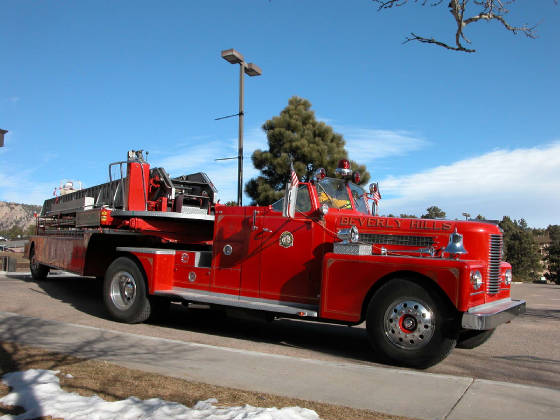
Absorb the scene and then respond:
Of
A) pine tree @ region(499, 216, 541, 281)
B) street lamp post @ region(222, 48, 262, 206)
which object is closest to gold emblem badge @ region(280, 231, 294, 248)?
street lamp post @ region(222, 48, 262, 206)

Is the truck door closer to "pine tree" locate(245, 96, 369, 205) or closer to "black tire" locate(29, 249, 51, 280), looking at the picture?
"black tire" locate(29, 249, 51, 280)

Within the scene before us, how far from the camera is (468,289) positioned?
5.20 metres

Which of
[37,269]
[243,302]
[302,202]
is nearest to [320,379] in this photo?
[243,302]

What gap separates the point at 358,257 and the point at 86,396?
3230 mm

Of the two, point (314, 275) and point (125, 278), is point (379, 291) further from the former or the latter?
point (125, 278)

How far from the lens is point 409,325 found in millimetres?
5484

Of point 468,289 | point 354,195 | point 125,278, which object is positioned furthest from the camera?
point 125,278

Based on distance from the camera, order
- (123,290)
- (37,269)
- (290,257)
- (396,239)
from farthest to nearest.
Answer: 1. (37,269)
2. (123,290)
3. (290,257)
4. (396,239)

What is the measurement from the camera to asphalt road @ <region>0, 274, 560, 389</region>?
5.80 meters

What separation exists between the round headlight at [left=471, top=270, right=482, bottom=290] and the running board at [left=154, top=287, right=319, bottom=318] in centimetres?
182

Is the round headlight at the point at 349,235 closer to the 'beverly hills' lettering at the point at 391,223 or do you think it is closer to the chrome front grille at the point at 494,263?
the 'beverly hills' lettering at the point at 391,223

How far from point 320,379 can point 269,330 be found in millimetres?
3413

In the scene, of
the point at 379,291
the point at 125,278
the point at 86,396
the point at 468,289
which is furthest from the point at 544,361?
the point at 125,278

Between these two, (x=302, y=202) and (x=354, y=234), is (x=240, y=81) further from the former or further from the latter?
(x=354, y=234)
